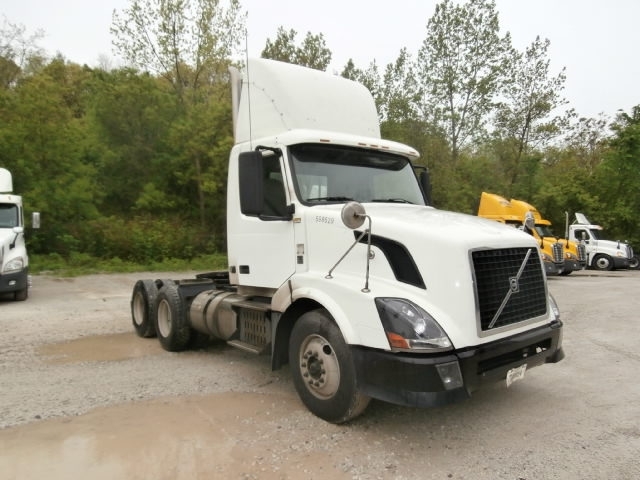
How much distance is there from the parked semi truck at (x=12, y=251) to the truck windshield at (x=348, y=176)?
29.3ft

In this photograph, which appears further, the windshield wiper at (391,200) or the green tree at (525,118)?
the green tree at (525,118)

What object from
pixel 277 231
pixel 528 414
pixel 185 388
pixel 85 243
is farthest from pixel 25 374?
pixel 85 243

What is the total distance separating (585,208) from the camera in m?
28.4

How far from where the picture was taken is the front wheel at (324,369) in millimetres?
3725

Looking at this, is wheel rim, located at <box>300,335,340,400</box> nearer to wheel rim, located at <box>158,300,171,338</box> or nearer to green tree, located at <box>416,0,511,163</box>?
wheel rim, located at <box>158,300,171,338</box>

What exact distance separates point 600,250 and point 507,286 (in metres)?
22.0

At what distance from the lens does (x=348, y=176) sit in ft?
15.5

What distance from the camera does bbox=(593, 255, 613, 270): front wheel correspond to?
2208 cm

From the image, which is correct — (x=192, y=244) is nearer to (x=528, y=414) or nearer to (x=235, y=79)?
(x=235, y=79)

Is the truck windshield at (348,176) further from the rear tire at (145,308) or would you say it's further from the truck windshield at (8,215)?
the truck windshield at (8,215)

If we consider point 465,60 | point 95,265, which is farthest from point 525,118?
point 95,265

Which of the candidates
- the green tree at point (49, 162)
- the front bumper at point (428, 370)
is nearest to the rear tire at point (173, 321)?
the front bumper at point (428, 370)

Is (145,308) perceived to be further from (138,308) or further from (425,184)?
(425,184)

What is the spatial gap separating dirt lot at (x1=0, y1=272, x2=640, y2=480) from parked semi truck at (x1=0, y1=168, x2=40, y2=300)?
473cm
